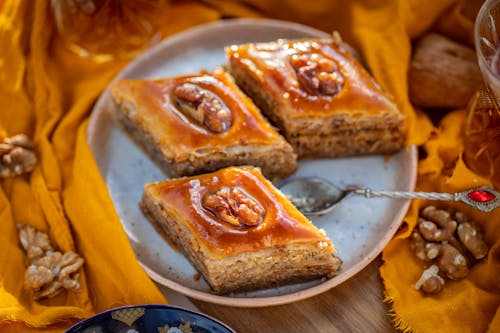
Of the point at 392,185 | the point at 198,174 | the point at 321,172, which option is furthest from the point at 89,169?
the point at 392,185

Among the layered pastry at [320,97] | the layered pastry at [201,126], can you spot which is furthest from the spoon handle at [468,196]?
the layered pastry at [201,126]

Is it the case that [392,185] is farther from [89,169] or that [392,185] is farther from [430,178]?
[89,169]

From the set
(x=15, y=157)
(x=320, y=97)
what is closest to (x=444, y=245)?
(x=320, y=97)

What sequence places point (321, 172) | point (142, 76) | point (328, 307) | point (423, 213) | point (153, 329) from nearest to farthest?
point (153, 329), point (328, 307), point (423, 213), point (321, 172), point (142, 76)

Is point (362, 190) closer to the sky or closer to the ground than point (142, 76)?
closer to the ground

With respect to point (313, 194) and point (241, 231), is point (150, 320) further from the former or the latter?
point (313, 194)

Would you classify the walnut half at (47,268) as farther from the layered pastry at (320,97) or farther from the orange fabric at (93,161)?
the layered pastry at (320,97)

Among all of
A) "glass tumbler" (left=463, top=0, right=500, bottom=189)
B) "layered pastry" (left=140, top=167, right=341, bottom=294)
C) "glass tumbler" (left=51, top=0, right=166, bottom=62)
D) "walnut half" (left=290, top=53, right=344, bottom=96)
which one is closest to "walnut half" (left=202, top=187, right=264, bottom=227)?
"layered pastry" (left=140, top=167, right=341, bottom=294)
